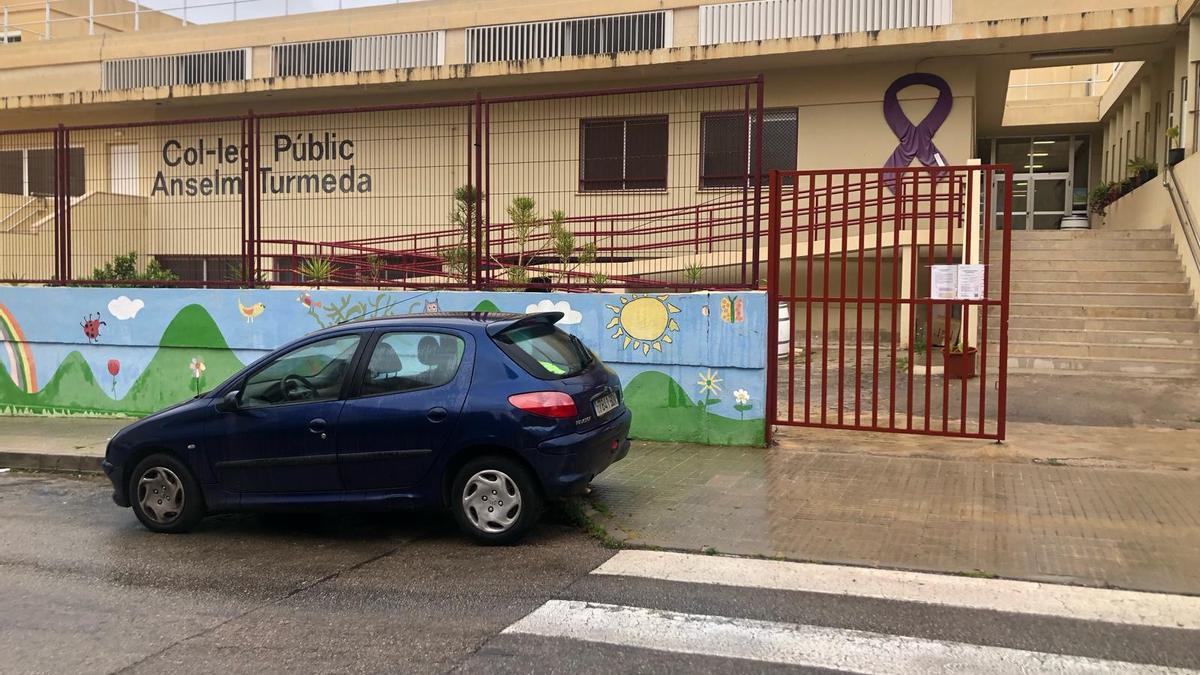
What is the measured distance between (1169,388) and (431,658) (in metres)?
11.1

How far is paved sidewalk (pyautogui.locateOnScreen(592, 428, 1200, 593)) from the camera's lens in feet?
18.3

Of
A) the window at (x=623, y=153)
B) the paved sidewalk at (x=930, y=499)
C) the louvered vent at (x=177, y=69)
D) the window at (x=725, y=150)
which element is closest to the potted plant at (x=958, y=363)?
the paved sidewalk at (x=930, y=499)

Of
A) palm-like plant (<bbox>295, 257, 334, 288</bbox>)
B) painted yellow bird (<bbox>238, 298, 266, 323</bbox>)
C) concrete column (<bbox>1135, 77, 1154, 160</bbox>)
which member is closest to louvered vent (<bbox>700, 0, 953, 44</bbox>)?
concrete column (<bbox>1135, 77, 1154, 160</bbox>)

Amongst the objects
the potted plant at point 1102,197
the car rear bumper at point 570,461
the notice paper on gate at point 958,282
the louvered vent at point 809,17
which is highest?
the louvered vent at point 809,17

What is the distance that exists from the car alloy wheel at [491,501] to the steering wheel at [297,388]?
129 centimetres

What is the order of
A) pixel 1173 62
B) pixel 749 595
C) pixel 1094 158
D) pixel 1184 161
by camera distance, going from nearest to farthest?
pixel 749 595 < pixel 1184 161 < pixel 1173 62 < pixel 1094 158

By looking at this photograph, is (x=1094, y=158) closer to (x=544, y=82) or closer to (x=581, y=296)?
(x=544, y=82)

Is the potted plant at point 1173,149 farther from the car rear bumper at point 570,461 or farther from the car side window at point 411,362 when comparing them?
the car side window at point 411,362

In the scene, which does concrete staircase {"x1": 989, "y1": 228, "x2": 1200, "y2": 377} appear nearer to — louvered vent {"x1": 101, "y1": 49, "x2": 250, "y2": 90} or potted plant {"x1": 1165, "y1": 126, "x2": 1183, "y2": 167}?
potted plant {"x1": 1165, "y1": 126, "x2": 1183, "y2": 167}

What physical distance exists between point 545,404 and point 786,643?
7.20 ft

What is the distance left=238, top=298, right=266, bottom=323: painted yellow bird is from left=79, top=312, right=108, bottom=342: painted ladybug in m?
2.04

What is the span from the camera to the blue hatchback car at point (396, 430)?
232 inches

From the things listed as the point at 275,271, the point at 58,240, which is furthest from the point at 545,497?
the point at 58,240

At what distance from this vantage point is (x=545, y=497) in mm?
5984
